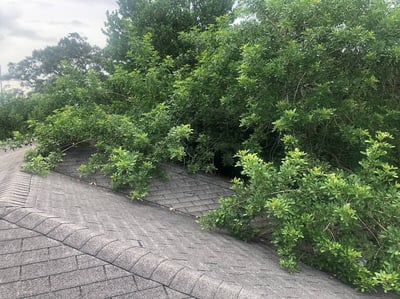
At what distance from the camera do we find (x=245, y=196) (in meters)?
3.88

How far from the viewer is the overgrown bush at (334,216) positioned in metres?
3.11

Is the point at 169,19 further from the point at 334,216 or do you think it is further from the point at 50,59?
the point at 50,59

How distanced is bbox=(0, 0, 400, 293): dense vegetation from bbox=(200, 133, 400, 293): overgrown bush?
0.01 m

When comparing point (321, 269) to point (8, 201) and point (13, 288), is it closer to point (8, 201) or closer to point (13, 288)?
point (13, 288)

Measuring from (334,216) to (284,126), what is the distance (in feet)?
4.60

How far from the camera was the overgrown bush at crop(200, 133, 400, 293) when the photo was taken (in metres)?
Answer: 3.11

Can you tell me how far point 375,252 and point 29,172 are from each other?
13.6ft

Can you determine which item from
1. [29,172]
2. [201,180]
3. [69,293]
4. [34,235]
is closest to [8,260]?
[34,235]

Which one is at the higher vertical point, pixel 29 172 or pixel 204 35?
pixel 204 35

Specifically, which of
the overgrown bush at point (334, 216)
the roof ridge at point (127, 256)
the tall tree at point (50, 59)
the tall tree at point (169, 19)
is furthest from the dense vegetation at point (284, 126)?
the tall tree at point (50, 59)

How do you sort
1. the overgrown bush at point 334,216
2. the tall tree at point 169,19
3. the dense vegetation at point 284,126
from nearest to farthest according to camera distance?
1. the overgrown bush at point 334,216
2. the dense vegetation at point 284,126
3. the tall tree at point 169,19

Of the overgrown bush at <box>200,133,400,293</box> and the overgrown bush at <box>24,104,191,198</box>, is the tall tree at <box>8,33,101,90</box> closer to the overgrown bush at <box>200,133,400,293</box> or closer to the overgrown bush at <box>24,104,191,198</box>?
the overgrown bush at <box>24,104,191,198</box>

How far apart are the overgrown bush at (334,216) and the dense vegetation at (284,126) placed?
1 centimetres

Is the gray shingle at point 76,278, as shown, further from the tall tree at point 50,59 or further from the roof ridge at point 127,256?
the tall tree at point 50,59
